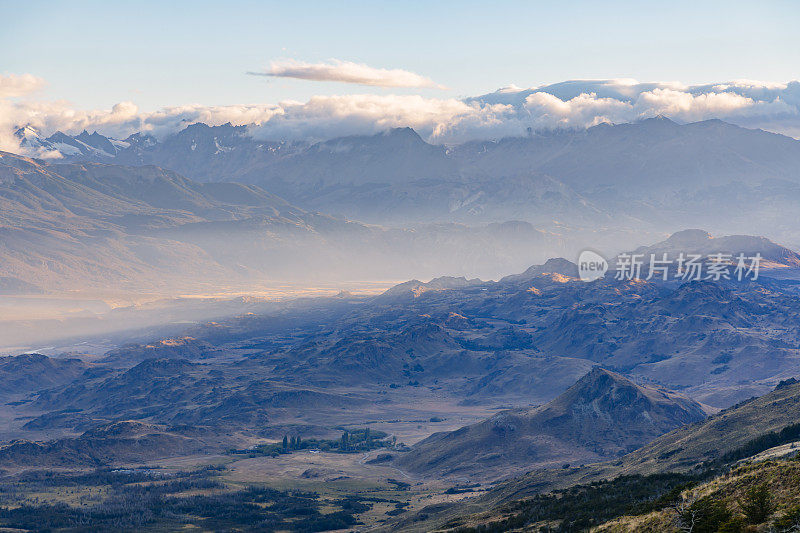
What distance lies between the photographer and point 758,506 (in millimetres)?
72312

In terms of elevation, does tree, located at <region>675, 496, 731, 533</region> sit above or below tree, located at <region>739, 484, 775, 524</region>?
below

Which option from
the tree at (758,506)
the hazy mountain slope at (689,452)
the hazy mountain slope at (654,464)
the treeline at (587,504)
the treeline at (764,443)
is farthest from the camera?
the hazy mountain slope at (689,452)

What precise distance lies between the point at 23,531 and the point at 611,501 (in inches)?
4891

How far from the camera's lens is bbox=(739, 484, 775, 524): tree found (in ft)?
235

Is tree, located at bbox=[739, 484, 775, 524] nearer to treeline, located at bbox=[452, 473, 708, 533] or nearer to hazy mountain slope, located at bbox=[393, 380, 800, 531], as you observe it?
treeline, located at bbox=[452, 473, 708, 533]

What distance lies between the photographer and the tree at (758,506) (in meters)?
71.6

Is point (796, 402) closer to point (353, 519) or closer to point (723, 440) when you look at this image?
point (723, 440)

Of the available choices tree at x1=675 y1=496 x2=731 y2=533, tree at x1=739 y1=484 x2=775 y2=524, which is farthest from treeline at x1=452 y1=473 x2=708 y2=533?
tree at x1=739 y1=484 x2=775 y2=524

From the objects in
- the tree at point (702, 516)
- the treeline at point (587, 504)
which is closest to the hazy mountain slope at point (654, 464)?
the treeline at point (587, 504)

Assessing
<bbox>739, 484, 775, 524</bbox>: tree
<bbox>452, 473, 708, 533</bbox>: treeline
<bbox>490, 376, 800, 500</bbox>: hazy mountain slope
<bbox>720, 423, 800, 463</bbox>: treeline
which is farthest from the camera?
<bbox>490, 376, 800, 500</bbox>: hazy mountain slope

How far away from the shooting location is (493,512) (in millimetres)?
147375

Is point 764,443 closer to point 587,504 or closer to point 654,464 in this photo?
point 654,464

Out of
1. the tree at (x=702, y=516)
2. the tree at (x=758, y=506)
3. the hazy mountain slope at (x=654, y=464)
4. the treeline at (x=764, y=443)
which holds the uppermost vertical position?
the tree at (x=758, y=506)

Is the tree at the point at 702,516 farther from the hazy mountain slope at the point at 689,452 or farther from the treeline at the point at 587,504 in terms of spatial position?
the hazy mountain slope at the point at 689,452
